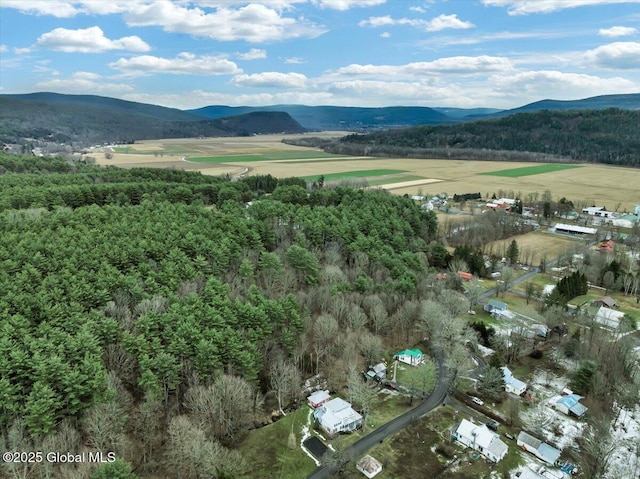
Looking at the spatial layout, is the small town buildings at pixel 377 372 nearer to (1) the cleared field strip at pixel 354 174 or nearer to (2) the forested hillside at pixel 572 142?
(1) the cleared field strip at pixel 354 174

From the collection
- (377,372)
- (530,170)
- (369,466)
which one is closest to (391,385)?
(377,372)

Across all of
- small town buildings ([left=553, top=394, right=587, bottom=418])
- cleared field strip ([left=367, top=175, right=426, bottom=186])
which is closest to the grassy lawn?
small town buildings ([left=553, top=394, right=587, bottom=418])

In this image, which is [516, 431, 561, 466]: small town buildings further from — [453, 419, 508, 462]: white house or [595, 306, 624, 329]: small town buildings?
[595, 306, 624, 329]: small town buildings

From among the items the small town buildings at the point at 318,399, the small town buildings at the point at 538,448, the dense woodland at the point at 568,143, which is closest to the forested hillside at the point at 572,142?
the dense woodland at the point at 568,143

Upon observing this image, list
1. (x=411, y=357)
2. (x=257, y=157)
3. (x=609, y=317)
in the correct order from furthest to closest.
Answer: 1. (x=257, y=157)
2. (x=609, y=317)
3. (x=411, y=357)

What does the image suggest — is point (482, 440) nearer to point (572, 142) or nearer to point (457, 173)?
point (457, 173)

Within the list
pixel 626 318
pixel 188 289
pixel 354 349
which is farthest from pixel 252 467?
pixel 626 318
